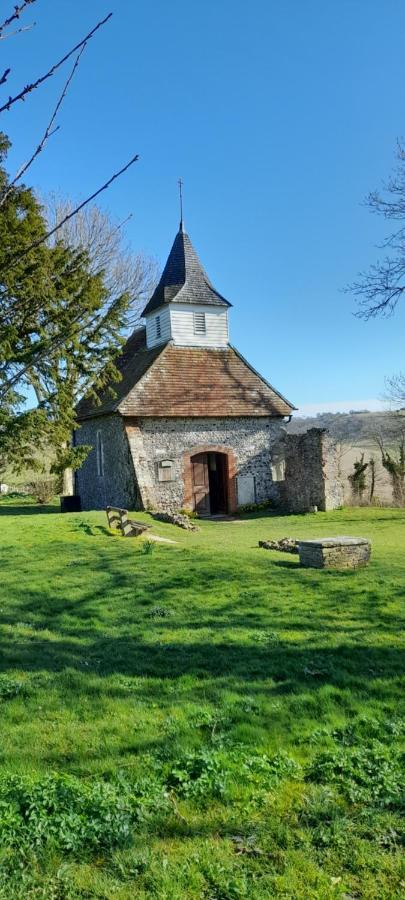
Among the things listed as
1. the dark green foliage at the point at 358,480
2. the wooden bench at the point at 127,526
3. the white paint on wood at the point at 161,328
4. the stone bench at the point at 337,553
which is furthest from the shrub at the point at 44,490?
the stone bench at the point at 337,553

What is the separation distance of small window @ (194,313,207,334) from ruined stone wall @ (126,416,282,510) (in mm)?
4589

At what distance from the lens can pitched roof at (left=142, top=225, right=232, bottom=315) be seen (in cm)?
2709

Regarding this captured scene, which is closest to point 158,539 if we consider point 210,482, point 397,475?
point 210,482

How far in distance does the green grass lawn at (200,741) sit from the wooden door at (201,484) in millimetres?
14536

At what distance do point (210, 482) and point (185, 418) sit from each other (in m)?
3.95

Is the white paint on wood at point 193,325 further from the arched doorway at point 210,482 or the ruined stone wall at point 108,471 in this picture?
the arched doorway at point 210,482

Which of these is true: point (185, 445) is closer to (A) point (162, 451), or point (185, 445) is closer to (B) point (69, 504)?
Answer: (A) point (162, 451)

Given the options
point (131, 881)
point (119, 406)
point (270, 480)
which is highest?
point (119, 406)

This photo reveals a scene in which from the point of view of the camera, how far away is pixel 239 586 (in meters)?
→ 10.1

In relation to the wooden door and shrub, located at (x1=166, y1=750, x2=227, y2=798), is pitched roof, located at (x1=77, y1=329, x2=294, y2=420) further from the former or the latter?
shrub, located at (x1=166, y1=750, x2=227, y2=798)

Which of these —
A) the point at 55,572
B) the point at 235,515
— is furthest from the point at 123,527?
the point at 235,515

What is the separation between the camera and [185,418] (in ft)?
79.7

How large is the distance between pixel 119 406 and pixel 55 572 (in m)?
12.3

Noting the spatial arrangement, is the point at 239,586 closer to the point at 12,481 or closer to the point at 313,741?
the point at 313,741
